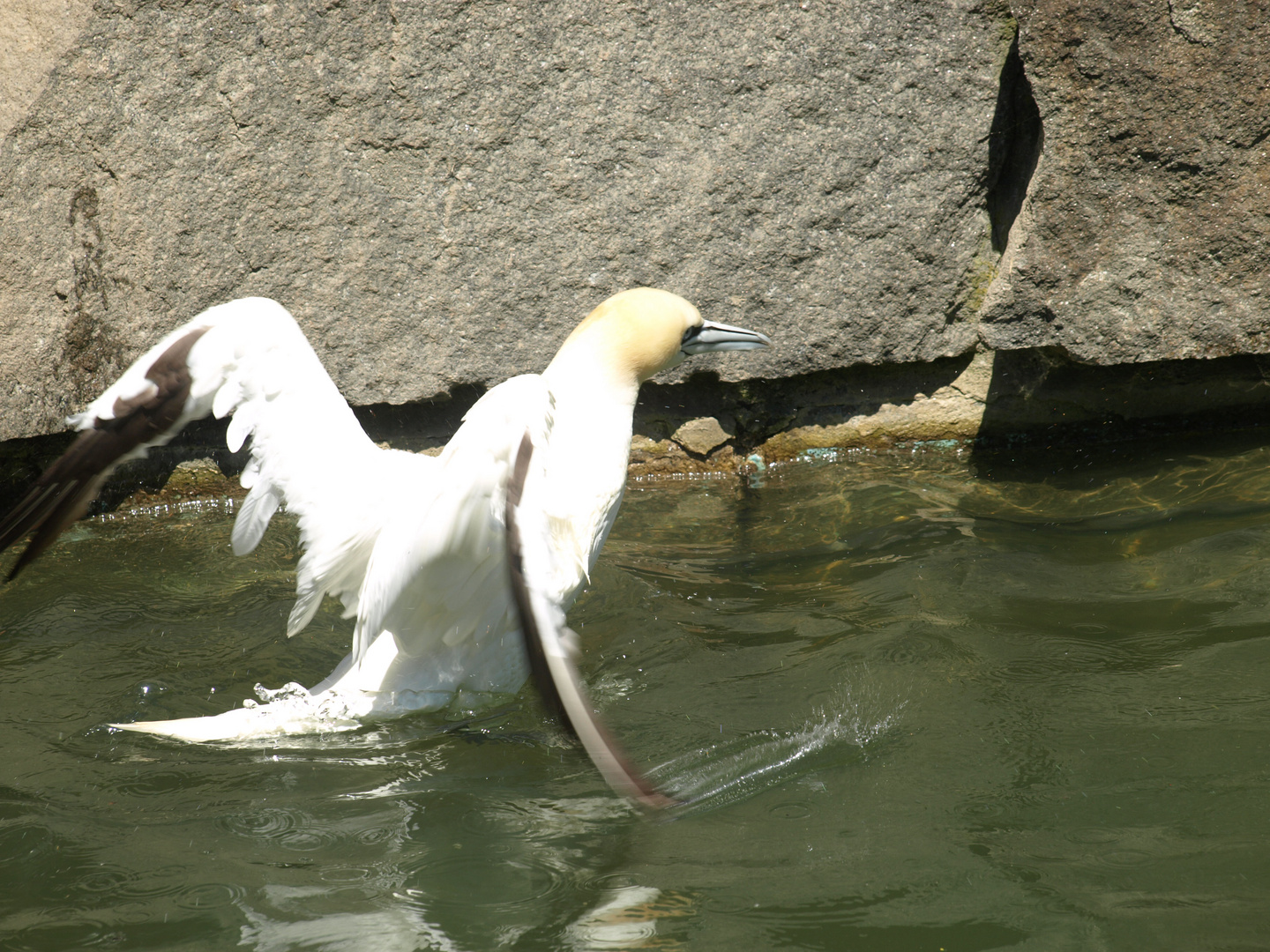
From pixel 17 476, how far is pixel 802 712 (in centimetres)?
328

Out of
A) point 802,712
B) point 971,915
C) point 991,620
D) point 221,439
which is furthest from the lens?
point 221,439

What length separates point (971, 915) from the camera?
1.72 meters

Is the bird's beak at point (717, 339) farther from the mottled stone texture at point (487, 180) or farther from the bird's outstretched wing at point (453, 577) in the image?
the bird's outstretched wing at point (453, 577)

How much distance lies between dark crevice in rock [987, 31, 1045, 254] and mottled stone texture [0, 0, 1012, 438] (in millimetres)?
65

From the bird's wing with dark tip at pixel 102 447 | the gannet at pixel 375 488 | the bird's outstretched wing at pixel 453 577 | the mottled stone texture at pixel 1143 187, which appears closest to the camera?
the bird's outstretched wing at pixel 453 577

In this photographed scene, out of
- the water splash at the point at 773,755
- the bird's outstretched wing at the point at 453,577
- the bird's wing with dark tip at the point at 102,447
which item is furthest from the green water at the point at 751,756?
the bird's wing with dark tip at the point at 102,447

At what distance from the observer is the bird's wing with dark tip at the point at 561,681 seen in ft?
5.84

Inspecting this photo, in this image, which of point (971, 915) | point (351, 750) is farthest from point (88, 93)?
point (971, 915)

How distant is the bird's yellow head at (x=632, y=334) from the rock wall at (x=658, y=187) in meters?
1.10

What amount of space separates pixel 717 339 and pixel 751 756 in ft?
5.00

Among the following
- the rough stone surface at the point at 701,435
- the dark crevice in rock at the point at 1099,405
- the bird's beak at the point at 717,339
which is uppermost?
the bird's beak at the point at 717,339

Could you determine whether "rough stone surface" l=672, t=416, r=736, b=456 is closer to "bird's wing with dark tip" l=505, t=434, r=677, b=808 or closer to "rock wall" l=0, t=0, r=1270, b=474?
"rock wall" l=0, t=0, r=1270, b=474

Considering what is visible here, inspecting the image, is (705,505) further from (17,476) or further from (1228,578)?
(17,476)

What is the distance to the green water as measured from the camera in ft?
5.88
